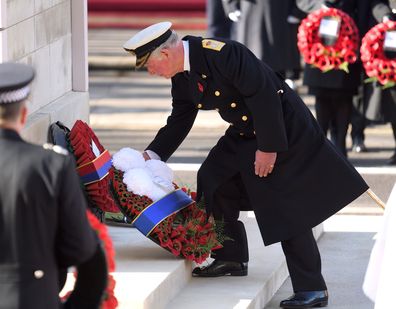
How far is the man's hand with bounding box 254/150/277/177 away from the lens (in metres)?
6.25

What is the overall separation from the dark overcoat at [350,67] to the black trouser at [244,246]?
375 cm

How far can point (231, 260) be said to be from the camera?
22.1 ft

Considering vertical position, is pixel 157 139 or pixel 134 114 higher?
pixel 157 139

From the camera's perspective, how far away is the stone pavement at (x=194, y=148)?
6.95 metres

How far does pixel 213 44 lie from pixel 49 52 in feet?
4.30

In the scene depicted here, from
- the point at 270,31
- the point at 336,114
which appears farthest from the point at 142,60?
the point at 270,31

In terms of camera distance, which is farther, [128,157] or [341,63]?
[341,63]

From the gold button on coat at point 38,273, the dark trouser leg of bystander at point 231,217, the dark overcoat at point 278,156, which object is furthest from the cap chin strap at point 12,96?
the dark trouser leg of bystander at point 231,217

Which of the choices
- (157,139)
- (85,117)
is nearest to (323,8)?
(85,117)

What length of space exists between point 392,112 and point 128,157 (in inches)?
163

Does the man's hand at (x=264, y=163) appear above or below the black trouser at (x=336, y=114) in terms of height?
above

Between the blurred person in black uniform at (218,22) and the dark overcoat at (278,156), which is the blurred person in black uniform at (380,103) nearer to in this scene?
the blurred person in black uniform at (218,22)

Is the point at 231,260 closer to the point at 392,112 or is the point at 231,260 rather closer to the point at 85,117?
the point at 85,117

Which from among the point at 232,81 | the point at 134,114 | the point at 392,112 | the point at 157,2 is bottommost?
the point at 157,2
